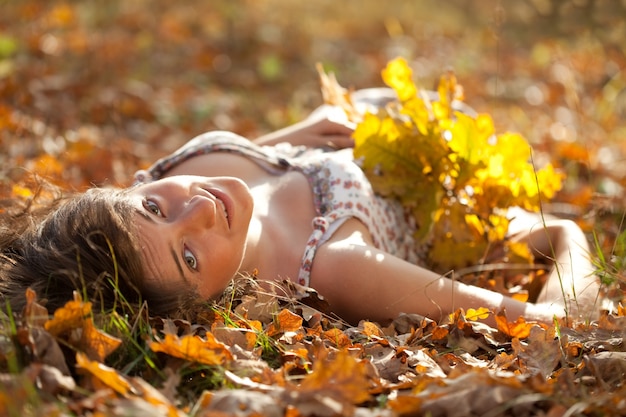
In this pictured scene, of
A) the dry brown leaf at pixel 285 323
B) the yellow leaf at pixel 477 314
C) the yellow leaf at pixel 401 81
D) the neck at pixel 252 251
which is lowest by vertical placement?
the yellow leaf at pixel 477 314

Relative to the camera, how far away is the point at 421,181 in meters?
2.94

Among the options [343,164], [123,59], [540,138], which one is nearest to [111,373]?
[343,164]

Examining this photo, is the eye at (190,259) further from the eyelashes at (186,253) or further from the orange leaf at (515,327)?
the orange leaf at (515,327)

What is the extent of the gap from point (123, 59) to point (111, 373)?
500cm

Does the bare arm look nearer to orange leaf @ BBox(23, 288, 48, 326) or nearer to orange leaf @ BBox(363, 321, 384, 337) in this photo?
orange leaf @ BBox(363, 321, 384, 337)

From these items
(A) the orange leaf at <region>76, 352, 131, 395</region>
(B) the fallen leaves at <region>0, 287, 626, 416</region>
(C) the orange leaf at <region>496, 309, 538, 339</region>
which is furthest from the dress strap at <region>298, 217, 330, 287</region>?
(A) the orange leaf at <region>76, 352, 131, 395</region>

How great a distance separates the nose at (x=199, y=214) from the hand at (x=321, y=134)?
1238mm

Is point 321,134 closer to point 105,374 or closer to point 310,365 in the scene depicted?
point 310,365

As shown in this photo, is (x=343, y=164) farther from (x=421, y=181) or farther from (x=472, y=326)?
(x=472, y=326)

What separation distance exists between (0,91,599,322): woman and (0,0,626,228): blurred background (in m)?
0.70

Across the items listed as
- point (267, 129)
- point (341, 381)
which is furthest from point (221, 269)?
point (267, 129)

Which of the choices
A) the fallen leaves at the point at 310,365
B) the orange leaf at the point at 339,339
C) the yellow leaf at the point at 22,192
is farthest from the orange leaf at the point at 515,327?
the yellow leaf at the point at 22,192

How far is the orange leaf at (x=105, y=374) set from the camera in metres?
1.58

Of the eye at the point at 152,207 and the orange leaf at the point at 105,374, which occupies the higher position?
the eye at the point at 152,207
